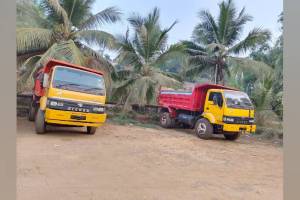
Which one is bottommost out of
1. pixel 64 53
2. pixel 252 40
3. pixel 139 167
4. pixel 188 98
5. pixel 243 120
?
pixel 139 167

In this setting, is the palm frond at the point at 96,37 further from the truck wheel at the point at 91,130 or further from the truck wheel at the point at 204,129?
the truck wheel at the point at 204,129

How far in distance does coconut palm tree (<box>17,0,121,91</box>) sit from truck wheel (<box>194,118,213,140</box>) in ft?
11.3

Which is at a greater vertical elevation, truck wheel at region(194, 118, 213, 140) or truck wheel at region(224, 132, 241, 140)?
truck wheel at region(194, 118, 213, 140)

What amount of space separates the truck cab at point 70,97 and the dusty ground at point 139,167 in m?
0.54

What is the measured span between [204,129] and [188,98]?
4.77 ft

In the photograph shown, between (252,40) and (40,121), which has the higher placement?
(252,40)

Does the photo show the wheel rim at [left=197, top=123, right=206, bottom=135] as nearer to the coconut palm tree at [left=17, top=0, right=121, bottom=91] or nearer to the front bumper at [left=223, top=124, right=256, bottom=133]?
the front bumper at [left=223, top=124, right=256, bottom=133]

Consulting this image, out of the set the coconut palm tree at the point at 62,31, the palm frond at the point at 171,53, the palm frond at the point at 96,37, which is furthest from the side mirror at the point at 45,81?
the palm frond at the point at 171,53

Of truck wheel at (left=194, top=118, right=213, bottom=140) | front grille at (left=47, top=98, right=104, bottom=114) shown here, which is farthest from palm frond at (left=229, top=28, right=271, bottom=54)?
front grille at (left=47, top=98, right=104, bottom=114)

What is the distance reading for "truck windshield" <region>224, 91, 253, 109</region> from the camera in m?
9.99

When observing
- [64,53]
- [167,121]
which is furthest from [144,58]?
[64,53]

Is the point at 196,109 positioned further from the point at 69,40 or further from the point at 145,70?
the point at 69,40

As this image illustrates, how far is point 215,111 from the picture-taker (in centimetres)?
1019

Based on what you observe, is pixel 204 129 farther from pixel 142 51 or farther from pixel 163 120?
pixel 142 51
